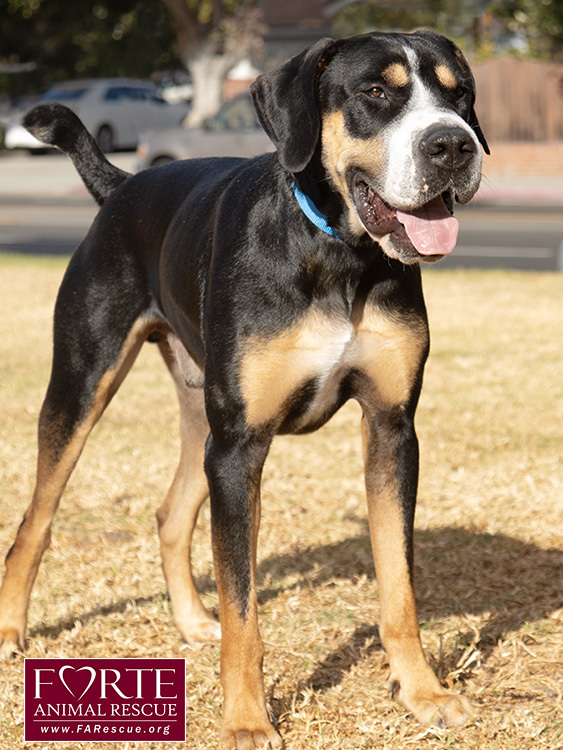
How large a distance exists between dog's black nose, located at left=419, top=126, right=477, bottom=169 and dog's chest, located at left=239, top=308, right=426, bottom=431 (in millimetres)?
575

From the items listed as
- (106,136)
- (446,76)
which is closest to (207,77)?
(106,136)

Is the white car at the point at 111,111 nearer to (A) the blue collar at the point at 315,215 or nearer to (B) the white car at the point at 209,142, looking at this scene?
(B) the white car at the point at 209,142

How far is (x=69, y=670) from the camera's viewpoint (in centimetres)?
341

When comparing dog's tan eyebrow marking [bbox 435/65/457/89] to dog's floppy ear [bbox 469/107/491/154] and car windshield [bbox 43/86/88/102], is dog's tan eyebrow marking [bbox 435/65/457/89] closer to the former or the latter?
dog's floppy ear [bbox 469/107/491/154]

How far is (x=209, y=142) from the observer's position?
2247 centimetres

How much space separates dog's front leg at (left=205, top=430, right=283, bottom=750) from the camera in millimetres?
3238

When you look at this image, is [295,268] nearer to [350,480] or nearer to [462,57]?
[462,57]

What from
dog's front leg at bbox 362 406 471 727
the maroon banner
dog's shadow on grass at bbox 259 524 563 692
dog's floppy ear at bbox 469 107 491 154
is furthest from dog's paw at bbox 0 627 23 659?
dog's floppy ear at bbox 469 107 491 154

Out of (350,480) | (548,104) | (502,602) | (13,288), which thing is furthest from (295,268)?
(548,104)

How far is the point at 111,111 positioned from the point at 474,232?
52.2ft

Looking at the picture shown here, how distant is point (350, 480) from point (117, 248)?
2.35 meters

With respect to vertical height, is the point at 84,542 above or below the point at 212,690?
below

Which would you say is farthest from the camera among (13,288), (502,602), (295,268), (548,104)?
(548,104)

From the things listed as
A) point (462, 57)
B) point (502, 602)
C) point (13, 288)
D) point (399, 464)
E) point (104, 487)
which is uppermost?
point (462, 57)
